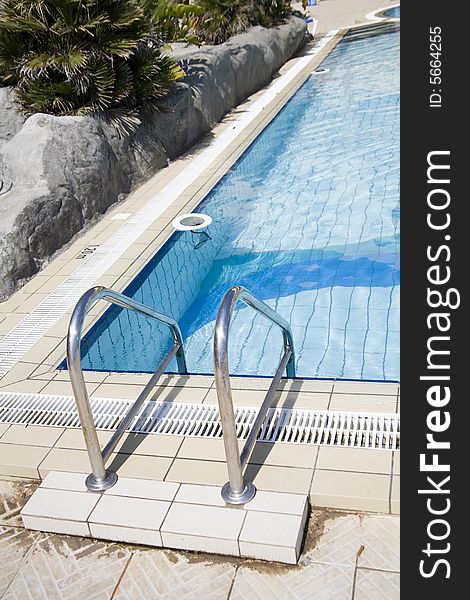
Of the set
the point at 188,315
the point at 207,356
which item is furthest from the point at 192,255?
the point at 207,356

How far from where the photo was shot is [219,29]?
14.0 metres

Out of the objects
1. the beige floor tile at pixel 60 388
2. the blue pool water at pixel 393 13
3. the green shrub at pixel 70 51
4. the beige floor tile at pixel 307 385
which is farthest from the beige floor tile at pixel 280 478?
the blue pool water at pixel 393 13

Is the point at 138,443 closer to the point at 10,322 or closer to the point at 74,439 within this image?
the point at 74,439

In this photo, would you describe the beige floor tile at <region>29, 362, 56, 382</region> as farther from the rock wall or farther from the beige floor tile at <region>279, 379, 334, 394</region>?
the beige floor tile at <region>279, 379, 334, 394</region>

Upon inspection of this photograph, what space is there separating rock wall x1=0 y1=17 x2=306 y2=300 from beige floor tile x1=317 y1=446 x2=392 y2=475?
11.9 ft

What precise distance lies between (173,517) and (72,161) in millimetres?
5043

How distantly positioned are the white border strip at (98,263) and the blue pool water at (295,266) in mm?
403

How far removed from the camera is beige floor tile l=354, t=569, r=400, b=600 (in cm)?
249

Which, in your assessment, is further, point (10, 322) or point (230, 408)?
point (10, 322)

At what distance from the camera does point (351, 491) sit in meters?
Result: 2.92

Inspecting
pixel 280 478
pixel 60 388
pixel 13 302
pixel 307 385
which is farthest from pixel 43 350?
pixel 280 478

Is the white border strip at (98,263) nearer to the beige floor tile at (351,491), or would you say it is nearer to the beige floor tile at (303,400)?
the beige floor tile at (303,400)

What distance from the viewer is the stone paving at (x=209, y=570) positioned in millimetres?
2574

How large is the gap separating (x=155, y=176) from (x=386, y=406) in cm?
575
